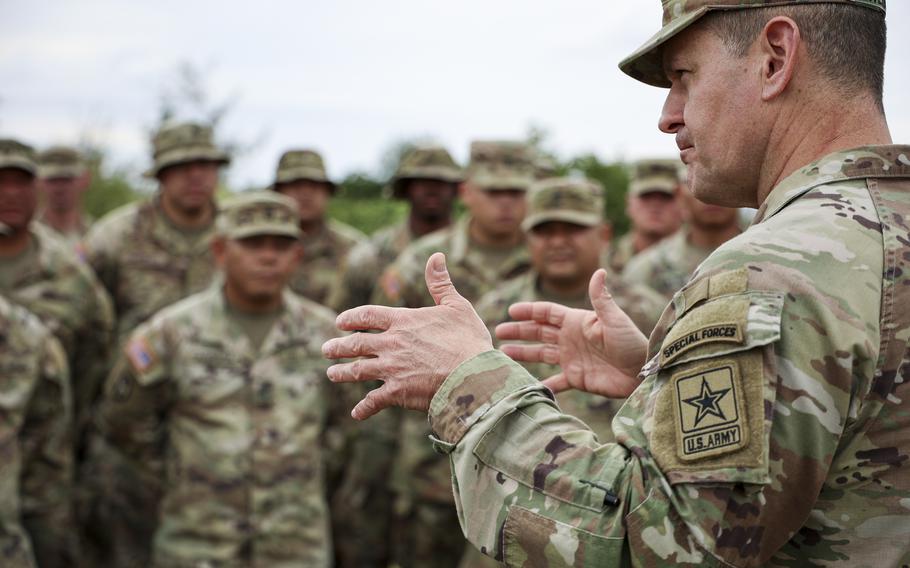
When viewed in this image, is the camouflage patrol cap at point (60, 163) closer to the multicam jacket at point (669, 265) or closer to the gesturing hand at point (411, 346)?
the multicam jacket at point (669, 265)

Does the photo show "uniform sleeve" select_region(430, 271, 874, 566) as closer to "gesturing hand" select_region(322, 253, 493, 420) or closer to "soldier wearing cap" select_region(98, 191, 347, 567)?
"gesturing hand" select_region(322, 253, 493, 420)

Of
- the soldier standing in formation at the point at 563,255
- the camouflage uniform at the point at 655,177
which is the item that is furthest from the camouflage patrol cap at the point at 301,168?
the soldier standing in formation at the point at 563,255

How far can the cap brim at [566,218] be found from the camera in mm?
6238

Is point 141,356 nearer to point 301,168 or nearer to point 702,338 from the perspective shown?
point 301,168

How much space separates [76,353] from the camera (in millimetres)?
8102

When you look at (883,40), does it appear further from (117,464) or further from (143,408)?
(117,464)

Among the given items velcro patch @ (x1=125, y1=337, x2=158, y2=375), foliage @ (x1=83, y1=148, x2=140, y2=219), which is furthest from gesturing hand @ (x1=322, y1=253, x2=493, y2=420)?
foliage @ (x1=83, y1=148, x2=140, y2=219)

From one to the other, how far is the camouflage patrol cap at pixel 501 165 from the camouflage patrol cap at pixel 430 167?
1.09 meters

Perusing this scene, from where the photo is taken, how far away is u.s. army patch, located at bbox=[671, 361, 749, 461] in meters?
1.65

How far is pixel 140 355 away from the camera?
5961mm

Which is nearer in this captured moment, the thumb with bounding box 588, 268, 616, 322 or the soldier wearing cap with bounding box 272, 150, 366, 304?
the thumb with bounding box 588, 268, 616, 322

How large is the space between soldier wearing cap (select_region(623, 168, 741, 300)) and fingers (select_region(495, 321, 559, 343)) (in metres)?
4.81

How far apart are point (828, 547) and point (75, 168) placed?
1084 centimetres

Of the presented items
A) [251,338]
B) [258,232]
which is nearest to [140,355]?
[251,338]
